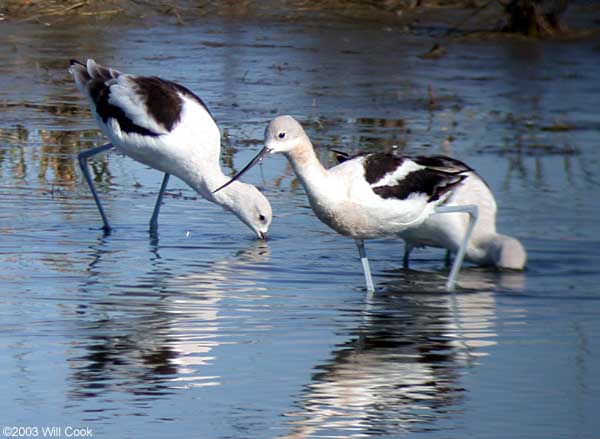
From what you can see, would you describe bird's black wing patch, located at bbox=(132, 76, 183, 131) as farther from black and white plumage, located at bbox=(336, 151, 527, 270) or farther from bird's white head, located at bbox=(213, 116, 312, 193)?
bird's white head, located at bbox=(213, 116, 312, 193)

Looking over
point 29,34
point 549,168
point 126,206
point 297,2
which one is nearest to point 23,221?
point 126,206

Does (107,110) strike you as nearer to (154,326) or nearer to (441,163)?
(441,163)

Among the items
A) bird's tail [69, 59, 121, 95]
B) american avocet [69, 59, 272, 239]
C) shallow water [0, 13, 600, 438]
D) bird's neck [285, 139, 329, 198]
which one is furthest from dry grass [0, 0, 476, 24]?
bird's neck [285, 139, 329, 198]

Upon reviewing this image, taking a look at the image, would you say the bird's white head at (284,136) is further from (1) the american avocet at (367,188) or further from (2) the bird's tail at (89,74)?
(2) the bird's tail at (89,74)

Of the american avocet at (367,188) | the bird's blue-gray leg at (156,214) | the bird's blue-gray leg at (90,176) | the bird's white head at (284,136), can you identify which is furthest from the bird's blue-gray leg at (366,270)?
the bird's blue-gray leg at (90,176)

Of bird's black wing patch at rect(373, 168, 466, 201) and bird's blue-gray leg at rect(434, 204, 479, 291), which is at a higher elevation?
bird's black wing patch at rect(373, 168, 466, 201)

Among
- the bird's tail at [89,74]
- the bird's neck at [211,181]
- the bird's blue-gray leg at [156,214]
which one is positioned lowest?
the bird's blue-gray leg at [156,214]

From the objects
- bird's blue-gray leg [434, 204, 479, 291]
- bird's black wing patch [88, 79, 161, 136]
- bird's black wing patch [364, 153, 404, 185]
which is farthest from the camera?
bird's black wing patch [88, 79, 161, 136]

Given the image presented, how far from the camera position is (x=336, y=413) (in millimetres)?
4527

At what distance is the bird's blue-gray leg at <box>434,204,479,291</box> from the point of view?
659 centimetres

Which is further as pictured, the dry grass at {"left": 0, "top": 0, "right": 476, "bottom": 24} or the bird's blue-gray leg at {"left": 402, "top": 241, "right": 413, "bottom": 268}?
the dry grass at {"left": 0, "top": 0, "right": 476, "bottom": 24}

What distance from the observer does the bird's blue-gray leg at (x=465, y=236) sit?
659 centimetres

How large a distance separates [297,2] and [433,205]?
7.78 metres

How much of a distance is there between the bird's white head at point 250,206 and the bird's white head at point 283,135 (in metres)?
1.60
